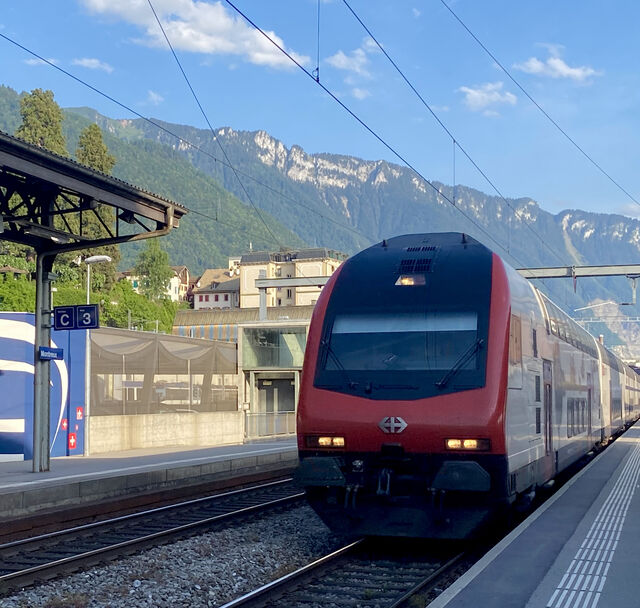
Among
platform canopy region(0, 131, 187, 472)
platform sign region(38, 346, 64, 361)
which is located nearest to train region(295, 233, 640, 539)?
platform canopy region(0, 131, 187, 472)

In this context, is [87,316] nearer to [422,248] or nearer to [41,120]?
[422,248]

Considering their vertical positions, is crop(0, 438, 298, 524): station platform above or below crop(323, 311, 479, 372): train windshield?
below

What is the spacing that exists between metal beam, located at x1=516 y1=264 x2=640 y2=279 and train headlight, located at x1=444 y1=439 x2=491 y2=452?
2768 centimetres

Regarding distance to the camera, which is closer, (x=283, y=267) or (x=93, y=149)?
(x=93, y=149)

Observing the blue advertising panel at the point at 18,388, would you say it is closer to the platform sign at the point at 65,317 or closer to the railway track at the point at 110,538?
the platform sign at the point at 65,317

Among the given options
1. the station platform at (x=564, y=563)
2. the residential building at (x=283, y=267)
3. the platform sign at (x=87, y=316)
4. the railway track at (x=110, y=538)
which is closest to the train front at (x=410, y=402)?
the station platform at (x=564, y=563)

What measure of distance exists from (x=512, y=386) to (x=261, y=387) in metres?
30.9

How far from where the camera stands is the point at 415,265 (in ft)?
34.3

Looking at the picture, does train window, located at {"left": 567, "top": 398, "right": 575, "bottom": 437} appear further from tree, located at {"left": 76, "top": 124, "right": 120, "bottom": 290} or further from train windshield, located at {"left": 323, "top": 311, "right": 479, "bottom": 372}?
tree, located at {"left": 76, "top": 124, "right": 120, "bottom": 290}

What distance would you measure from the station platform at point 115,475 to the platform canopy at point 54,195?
14.4ft

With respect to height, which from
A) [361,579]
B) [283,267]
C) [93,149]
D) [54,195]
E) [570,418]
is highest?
[93,149]

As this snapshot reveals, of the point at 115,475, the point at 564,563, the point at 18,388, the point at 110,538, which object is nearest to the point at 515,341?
the point at 564,563

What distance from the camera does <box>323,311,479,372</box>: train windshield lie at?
9.52m

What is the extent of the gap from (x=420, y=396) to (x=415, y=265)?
74.7 inches
